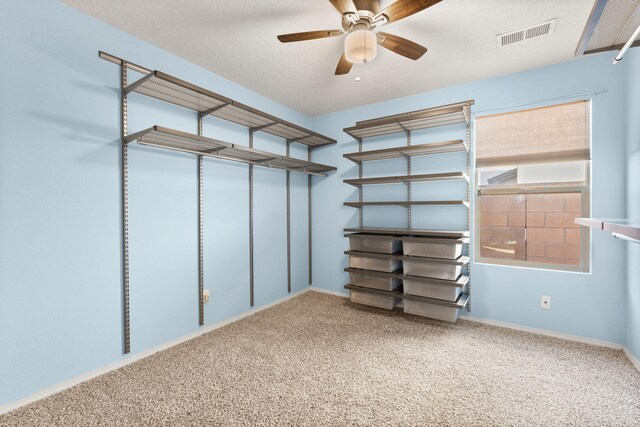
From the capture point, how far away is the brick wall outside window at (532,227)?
8.98 feet

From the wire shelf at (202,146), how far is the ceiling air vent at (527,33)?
2.14 meters

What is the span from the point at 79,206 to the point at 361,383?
226 cm

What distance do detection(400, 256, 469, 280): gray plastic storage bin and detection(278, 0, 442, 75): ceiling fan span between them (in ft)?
6.03

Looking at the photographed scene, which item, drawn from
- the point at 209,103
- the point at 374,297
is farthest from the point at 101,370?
the point at 374,297

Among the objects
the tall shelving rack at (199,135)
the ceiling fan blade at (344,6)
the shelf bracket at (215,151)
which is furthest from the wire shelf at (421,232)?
the ceiling fan blade at (344,6)

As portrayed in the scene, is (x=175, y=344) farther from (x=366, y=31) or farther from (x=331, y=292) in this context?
(x=366, y=31)

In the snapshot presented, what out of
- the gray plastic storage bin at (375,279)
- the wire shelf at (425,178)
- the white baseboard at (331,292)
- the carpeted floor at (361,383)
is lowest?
the carpeted floor at (361,383)

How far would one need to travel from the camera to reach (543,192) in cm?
284

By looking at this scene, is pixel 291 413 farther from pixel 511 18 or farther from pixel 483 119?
pixel 483 119

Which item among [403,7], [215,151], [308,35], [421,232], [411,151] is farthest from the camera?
[411,151]

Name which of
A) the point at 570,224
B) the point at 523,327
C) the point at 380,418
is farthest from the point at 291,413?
the point at 570,224

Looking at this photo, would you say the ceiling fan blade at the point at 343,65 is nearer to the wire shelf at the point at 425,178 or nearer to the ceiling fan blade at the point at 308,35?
the ceiling fan blade at the point at 308,35

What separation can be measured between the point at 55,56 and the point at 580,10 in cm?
350

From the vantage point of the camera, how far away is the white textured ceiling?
1990 millimetres
